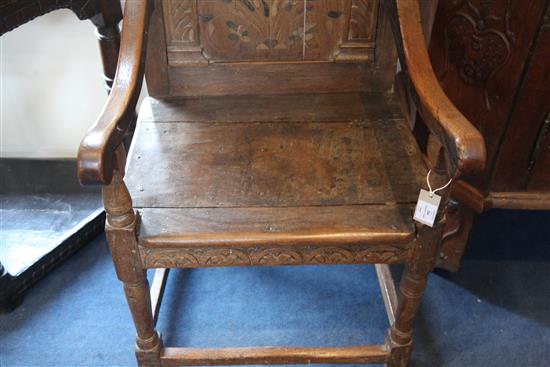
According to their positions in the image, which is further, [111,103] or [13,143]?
[13,143]

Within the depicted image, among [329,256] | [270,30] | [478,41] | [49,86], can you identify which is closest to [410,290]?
[329,256]

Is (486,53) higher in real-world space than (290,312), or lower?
higher

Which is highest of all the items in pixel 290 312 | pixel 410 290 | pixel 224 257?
pixel 224 257

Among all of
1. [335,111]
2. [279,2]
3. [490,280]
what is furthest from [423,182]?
[490,280]

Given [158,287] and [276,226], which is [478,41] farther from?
[158,287]

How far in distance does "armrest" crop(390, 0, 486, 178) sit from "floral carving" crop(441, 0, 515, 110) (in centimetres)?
13

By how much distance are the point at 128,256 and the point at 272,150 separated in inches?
14.2

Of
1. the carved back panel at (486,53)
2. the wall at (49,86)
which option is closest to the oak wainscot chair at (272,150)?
the carved back panel at (486,53)

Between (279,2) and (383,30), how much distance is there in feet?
0.79

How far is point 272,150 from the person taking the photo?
1125mm

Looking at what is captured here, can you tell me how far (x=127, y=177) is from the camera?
1053 mm

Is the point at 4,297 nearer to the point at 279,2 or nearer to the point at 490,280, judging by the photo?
the point at 279,2

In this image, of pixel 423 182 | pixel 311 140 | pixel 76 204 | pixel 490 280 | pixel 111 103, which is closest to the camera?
pixel 111 103

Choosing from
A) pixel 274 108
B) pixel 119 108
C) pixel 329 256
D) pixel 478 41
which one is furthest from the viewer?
pixel 274 108
